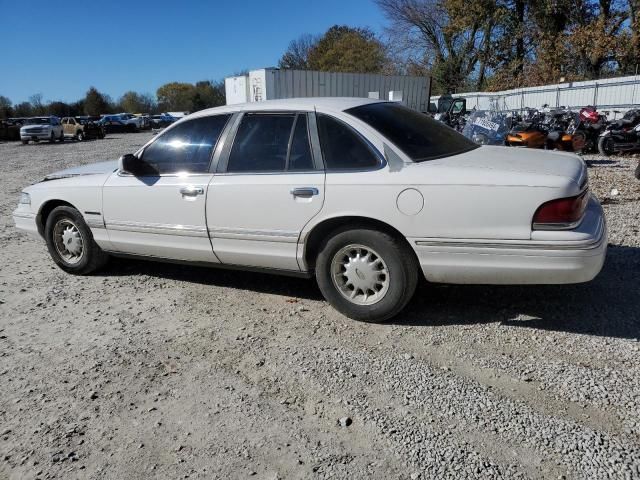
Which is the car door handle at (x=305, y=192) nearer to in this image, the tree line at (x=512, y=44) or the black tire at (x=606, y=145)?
the black tire at (x=606, y=145)

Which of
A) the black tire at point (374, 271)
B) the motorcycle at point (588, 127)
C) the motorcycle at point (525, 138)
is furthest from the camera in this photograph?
the motorcycle at point (588, 127)

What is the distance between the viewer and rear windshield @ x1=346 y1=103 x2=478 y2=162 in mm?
3796

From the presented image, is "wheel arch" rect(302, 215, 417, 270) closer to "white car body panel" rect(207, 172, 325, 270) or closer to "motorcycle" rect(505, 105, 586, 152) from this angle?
"white car body panel" rect(207, 172, 325, 270)

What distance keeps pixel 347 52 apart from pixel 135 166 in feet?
172

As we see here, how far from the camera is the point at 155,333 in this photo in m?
3.95

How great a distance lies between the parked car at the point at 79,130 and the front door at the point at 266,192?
3342cm

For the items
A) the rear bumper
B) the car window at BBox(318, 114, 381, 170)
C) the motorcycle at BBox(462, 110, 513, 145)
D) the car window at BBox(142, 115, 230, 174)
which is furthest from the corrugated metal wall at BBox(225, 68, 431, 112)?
the rear bumper

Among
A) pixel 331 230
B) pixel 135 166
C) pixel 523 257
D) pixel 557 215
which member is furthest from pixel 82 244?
pixel 557 215

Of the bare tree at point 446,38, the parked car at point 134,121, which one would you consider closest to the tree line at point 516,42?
the bare tree at point 446,38

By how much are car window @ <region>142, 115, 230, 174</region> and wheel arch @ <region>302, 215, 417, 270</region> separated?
1104mm

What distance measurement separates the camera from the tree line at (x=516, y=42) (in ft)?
86.9

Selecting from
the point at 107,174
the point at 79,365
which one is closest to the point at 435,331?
the point at 79,365

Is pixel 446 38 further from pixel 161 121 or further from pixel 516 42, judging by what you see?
pixel 161 121

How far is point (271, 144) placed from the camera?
413cm
